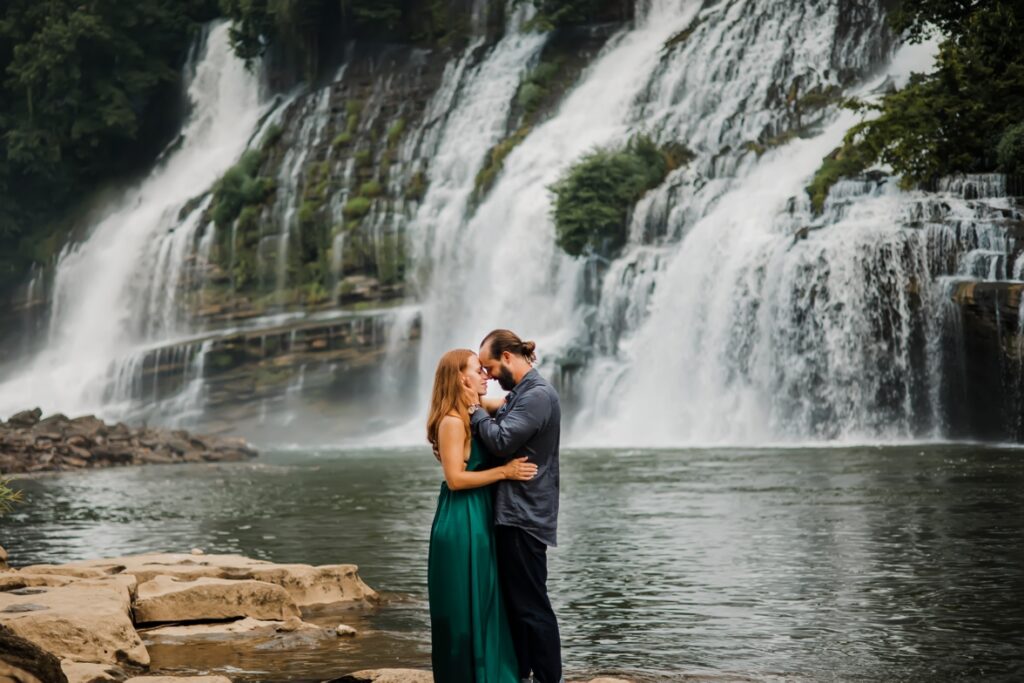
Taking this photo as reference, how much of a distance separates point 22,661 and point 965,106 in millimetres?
25586

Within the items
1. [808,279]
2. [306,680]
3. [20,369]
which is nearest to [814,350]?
[808,279]

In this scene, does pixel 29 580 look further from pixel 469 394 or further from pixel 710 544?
pixel 710 544

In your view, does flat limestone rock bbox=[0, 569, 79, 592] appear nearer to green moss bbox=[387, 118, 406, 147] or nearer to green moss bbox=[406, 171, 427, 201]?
green moss bbox=[406, 171, 427, 201]

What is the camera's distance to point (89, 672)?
7.33 m

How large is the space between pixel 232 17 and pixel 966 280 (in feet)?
123

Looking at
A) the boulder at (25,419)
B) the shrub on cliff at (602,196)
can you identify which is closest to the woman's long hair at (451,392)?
the boulder at (25,419)

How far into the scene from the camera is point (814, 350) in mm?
28172

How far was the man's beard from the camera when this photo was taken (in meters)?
6.78

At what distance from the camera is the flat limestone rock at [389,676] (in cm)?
739

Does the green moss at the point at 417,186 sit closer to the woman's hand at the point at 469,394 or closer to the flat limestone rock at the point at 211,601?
the flat limestone rock at the point at 211,601

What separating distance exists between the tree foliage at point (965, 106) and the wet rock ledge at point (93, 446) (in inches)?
606

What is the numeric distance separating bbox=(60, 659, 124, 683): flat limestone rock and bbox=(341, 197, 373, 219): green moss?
127ft

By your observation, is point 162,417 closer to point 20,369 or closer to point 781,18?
point 20,369

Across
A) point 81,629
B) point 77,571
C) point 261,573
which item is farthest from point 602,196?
point 81,629
